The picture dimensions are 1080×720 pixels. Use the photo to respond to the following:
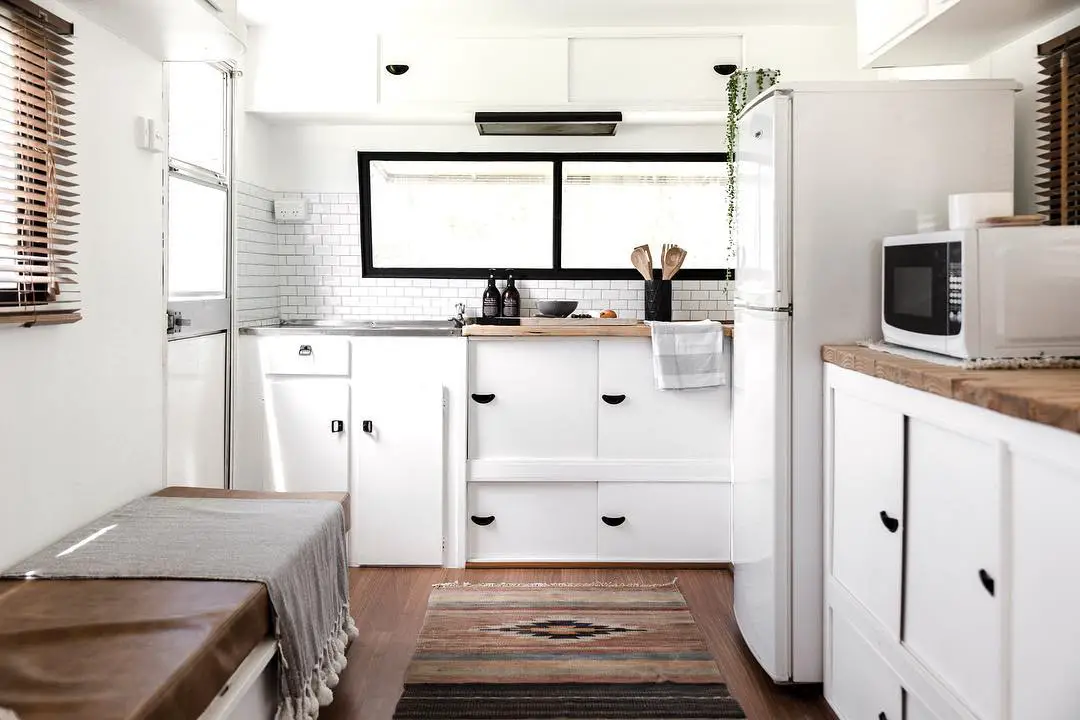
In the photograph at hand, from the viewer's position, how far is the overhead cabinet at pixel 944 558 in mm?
1466

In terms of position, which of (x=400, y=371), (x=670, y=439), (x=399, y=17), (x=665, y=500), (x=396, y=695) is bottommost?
(x=396, y=695)

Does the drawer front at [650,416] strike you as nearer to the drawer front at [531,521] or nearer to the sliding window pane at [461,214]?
the drawer front at [531,521]

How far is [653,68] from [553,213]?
0.91 metres

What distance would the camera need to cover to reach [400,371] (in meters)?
3.96

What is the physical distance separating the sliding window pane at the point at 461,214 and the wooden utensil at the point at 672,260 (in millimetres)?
633

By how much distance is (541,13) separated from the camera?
13.0 ft

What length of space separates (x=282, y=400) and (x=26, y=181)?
1.89 m

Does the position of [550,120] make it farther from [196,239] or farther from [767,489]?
[767,489]

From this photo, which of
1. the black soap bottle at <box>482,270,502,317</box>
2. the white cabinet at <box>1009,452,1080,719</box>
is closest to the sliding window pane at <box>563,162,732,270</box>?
the black soap bottle at <box>482,270,502,317</box>

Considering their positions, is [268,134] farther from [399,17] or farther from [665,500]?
[665,500]

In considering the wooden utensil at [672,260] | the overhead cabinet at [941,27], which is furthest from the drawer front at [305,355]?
the overhead cabinet at [941,27]

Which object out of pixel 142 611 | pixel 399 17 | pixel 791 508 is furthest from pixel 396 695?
pixel 399 17

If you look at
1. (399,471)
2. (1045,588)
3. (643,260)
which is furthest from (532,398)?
(1045,588)

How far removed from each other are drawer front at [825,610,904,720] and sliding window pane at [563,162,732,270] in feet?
7.94
